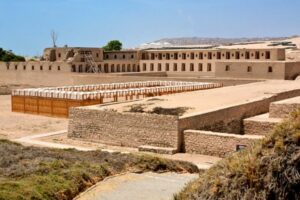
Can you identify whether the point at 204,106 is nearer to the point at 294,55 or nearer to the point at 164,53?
the point at 294,55

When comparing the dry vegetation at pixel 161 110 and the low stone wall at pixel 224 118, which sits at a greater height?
the dry vegetation at pixel 161 110

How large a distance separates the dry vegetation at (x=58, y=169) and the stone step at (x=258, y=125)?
254 inches

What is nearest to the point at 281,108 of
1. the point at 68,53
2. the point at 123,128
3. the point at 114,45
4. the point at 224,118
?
the point at 224,118

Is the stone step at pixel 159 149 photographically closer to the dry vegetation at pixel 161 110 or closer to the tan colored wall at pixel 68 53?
the dry vegetation at pixel 161 110

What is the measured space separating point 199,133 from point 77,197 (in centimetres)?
742

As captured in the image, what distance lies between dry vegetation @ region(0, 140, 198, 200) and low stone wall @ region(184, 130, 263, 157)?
10.5 ft

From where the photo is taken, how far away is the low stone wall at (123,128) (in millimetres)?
16173

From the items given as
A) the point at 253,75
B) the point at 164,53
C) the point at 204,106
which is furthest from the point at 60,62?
the point at 204,106

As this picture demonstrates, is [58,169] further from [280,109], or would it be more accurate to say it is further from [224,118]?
[280,109]

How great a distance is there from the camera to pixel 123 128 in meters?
17.1

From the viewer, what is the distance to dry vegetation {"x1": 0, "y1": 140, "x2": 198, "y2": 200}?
837cm

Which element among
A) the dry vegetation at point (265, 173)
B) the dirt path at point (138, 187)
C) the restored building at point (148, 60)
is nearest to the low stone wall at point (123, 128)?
the dirt path at point (138, 187)

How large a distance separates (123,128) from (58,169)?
7.45 meters

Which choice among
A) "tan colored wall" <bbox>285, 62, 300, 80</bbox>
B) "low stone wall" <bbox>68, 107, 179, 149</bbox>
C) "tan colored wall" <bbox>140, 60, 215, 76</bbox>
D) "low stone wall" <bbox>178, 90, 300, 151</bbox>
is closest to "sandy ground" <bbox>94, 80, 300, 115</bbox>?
"low stone wall" <bbox>178, 90, 300, 151</bbox>
